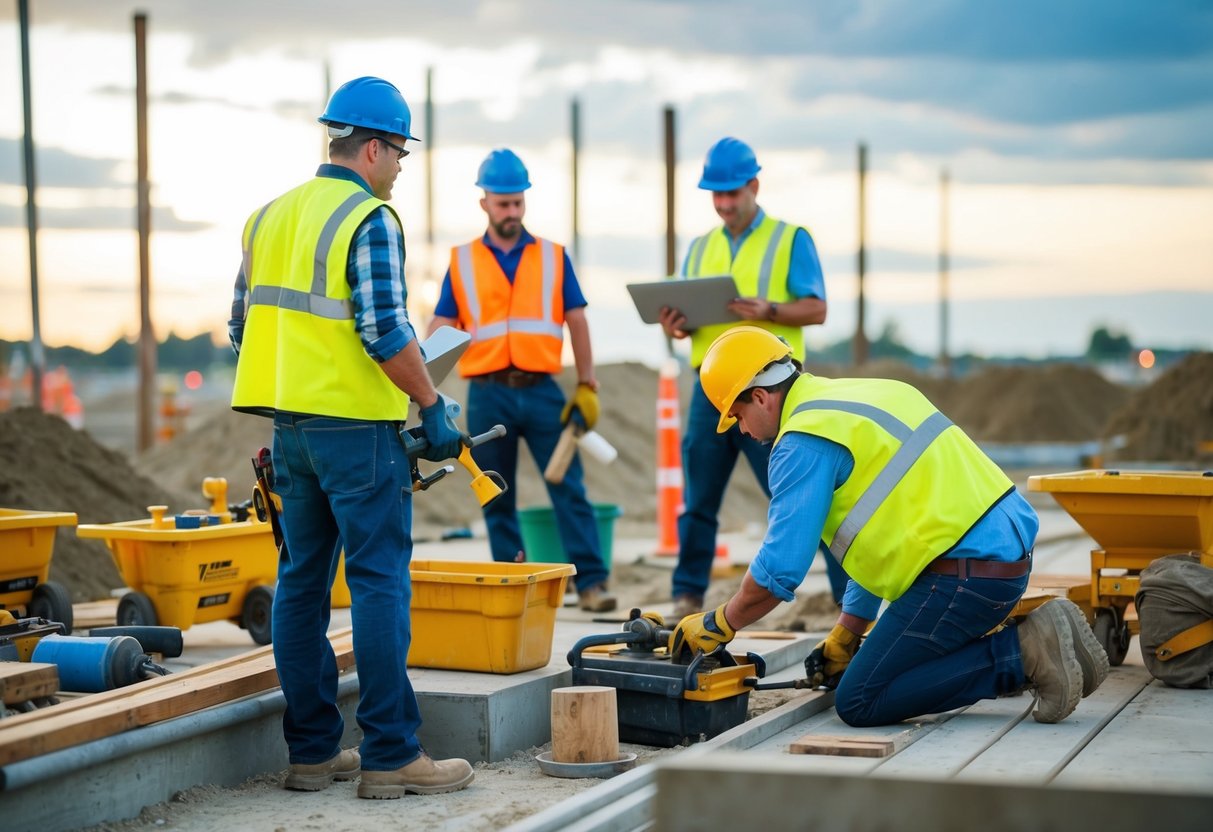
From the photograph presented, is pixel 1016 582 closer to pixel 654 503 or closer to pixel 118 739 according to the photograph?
pixel 118 739

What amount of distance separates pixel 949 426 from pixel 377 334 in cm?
199

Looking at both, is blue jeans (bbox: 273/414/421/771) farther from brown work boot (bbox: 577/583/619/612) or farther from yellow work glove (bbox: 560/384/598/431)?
yellow work glove (bbox: 560/384/598/431)

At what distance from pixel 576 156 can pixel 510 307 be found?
62.7 ft

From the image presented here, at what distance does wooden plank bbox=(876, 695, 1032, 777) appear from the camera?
454 cm

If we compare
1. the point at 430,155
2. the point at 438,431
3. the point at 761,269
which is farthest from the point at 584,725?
the point at 430,155

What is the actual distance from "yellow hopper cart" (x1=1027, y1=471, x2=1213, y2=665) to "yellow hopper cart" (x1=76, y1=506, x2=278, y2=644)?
11.9 feet

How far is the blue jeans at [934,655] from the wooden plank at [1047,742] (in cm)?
23

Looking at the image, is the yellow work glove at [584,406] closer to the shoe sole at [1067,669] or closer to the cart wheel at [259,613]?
the cart wheel at [259,613]

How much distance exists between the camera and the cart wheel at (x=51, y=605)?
691cm

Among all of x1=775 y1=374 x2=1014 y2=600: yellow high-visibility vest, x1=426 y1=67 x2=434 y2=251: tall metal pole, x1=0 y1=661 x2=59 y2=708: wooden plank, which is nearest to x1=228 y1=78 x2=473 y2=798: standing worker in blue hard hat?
x1=0 y1=661 x2=59 y2=708: wooden plank

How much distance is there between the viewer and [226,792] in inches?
200

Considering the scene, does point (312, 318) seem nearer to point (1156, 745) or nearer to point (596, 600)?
point (1156, 745)

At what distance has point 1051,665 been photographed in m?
5.12

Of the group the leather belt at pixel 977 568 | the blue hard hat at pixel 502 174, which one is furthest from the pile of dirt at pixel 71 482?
the leather belt at pixel 977 568
